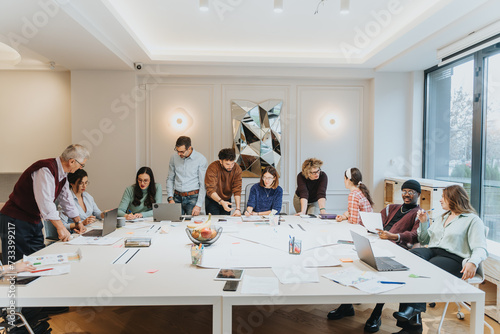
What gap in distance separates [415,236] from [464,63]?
269 cm

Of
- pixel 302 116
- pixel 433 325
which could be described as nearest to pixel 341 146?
pixel 302 116

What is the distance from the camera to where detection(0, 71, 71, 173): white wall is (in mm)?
5184

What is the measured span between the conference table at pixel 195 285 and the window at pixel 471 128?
219 centimetres

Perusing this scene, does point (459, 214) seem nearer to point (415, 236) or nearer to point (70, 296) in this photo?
point (415, 236)

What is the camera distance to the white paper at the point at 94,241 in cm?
241

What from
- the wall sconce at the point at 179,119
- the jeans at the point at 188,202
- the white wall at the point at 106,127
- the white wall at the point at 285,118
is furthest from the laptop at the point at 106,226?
the wall sconce at the point at 179,119

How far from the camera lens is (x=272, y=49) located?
4957 mm

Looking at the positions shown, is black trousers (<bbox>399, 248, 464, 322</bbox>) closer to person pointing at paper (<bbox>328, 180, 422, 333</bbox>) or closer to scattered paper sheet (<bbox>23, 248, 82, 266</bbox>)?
person pointing at paper (<bbox>328, 180, 422, 333</bbox>)

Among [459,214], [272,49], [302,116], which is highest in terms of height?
[272,49]

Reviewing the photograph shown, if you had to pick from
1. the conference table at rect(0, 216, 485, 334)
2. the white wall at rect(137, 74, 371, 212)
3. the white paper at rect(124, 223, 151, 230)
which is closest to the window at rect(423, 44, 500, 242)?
the white wall at rect(137, 74, 371, 212)

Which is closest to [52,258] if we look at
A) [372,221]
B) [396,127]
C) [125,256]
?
[125,256]

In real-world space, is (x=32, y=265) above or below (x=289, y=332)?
above

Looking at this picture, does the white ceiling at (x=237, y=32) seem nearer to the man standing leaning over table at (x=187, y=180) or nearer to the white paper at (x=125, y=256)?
the man standing leaning over table at (x=187, y=180)

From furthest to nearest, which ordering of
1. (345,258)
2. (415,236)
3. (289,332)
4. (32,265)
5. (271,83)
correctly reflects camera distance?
1. (271,83)
2. (415,236)
3. (289,332)
4. (345,258)
5. (32,265)
